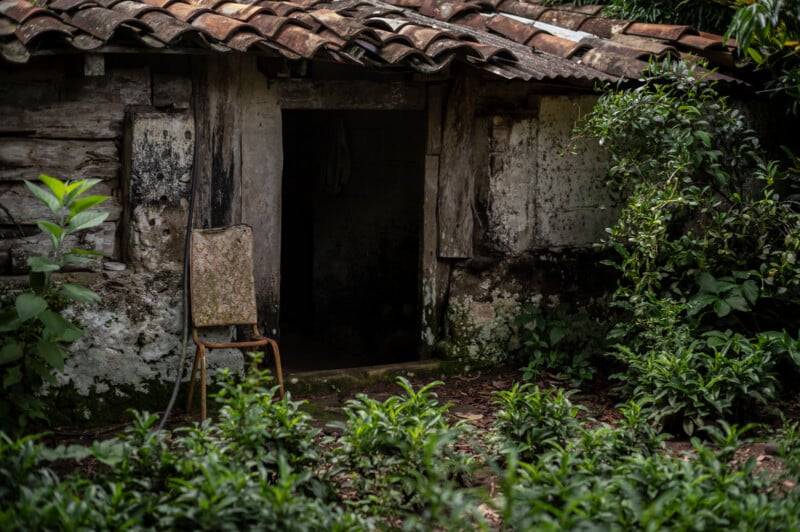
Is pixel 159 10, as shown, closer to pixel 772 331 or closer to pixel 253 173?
pixel 253 173

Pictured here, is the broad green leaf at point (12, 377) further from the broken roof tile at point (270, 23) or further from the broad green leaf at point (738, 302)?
the broad green leaf at point (738, 302)

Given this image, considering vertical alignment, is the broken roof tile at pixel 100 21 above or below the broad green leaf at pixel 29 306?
above

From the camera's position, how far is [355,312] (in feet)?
27.5

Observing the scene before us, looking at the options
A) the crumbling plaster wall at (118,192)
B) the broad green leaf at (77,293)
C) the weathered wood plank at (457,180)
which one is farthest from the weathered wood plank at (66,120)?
the weathered wood plank at (457,180)

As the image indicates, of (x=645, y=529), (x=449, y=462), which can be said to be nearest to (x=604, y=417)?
(x=449, y=462)

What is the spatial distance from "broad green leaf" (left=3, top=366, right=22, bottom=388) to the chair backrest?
1.27 meters

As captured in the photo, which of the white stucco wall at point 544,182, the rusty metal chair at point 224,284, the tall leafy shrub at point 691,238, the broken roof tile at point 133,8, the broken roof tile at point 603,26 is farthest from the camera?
the broken roof tile at point 603,26

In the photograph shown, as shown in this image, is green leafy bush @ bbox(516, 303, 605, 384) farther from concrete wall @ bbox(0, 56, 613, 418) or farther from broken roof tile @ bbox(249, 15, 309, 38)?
broken roof tile @ bbox(249, 15, 309, 38)

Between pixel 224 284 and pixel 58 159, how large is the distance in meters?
1.23

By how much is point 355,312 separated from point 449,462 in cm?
425

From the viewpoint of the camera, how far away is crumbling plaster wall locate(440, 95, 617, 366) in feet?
22.1

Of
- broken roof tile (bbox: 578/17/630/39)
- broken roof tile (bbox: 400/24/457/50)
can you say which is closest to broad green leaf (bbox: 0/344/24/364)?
broken roof tile (bbox: 400/24/457/50)

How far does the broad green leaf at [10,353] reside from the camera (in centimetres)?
455

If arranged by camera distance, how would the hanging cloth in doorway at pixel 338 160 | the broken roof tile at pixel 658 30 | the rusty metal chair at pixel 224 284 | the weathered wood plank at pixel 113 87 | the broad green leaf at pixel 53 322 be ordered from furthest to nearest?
the hanging cloth in doorway at pixel 338 160, the broken roof tile at pixel 658 30, the rusty metal chair at pixel 224 284, the weathered wood plank at pixel 113 87, the broad green leaf at pixel 53 322
